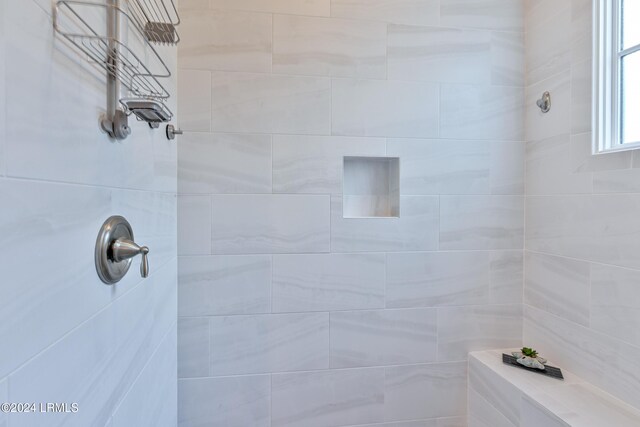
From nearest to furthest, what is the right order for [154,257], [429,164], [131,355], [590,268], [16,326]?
[16,326]
[131,355]
[154,257]
[590,268]
[429,164]

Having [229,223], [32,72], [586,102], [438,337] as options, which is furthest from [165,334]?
[586,102]

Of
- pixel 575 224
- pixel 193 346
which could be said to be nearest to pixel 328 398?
pixel 193 346

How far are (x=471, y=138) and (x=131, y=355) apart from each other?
1669 millimetres

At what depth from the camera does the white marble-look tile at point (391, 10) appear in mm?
1583

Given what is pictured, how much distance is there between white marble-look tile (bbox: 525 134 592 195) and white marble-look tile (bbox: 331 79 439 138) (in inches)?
20.1

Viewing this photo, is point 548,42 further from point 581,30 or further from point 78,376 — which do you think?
point 78,376

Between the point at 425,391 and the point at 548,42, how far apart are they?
1780mm

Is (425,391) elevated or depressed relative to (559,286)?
depressed

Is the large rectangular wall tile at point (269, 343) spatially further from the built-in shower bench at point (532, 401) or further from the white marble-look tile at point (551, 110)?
the white marble-look tile at point (551, 110)

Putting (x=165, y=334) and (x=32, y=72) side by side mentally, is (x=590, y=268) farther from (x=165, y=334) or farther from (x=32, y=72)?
(x=32, y=72)

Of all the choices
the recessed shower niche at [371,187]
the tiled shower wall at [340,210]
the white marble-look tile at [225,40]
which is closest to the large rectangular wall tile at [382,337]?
the tiled shower wall at [340,210]

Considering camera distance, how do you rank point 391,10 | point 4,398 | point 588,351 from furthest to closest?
1. point 391,10
2. point 588,351
3. point 4,398

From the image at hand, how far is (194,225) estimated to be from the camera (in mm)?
1513

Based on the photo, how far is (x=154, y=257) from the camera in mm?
1153
